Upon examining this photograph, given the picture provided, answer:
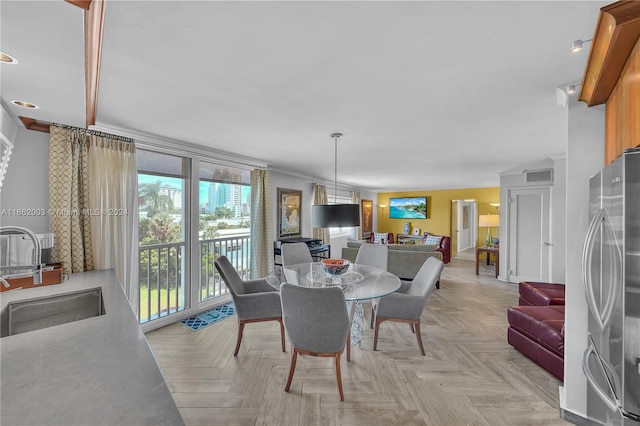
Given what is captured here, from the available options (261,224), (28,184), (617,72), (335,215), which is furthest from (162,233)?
(617,72)

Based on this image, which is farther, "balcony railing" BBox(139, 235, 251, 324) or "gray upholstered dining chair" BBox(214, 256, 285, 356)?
"balcony railing" BBox(139, 235, 251, 324)

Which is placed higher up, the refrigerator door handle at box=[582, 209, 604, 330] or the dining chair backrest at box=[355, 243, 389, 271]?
the refrigerator door handle at box=[582, 209, 604, 330]

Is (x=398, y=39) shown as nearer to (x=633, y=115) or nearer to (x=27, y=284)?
(x=633, y=115)

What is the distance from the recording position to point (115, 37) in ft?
4.09

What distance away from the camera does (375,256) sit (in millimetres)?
3816

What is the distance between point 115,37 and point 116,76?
0.46 meters

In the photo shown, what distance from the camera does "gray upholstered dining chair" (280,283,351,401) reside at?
189 centimetres

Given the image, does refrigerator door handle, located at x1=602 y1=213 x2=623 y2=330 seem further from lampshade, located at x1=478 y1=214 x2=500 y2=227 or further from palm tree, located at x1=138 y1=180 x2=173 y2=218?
lampshade, located at x1=478 y1=214 x2=500 y2=227

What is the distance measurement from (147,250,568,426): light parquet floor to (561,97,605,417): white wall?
31 centimetres

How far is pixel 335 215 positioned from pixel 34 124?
288 cm

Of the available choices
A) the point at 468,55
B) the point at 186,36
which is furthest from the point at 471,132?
the point at 186,36

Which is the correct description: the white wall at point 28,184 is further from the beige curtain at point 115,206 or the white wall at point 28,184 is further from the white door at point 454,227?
the white door at point 454,227

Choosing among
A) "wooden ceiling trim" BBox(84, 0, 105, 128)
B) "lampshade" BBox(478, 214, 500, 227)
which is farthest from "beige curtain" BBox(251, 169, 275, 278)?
"lampshade" BBox(478, 214, 500, 227)

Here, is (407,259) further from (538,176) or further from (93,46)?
(93,46)
